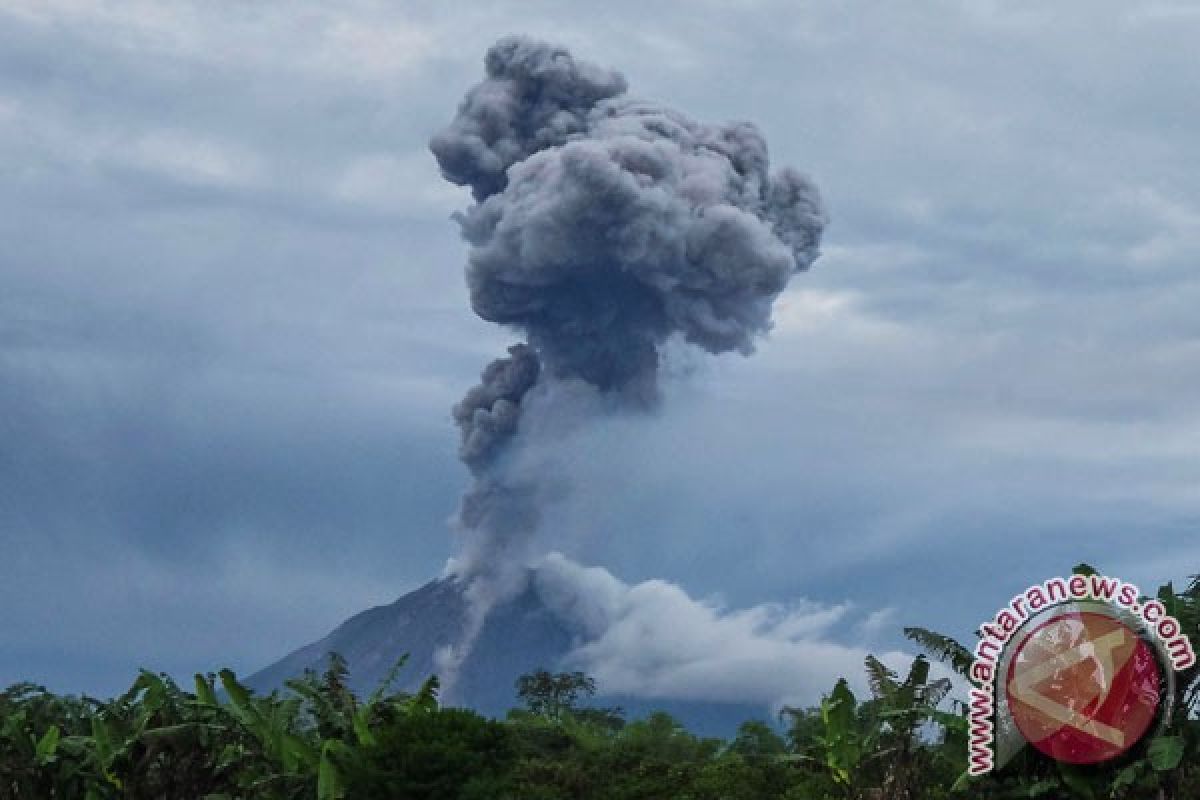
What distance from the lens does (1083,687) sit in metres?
26.9

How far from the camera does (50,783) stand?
3312cm

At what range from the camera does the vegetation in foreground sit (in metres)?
27.5

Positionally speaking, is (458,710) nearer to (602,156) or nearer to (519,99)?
(602,156)

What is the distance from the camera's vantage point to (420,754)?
93.0 feet

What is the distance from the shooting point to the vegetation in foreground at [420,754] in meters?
27.5

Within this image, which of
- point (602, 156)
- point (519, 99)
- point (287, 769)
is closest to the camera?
point (287, 769)

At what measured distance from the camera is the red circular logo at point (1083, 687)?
87.1 ft

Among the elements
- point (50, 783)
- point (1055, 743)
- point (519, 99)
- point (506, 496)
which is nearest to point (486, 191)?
point (519, 99)

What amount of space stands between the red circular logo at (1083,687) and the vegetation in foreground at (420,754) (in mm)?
500

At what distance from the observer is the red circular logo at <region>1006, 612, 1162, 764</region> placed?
1045 inches

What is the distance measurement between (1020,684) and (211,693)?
15903 mm

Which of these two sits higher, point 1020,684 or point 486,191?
point 486,191

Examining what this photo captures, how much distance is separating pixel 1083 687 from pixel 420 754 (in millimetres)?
12053

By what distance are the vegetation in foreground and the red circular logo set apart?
0.50 metres
